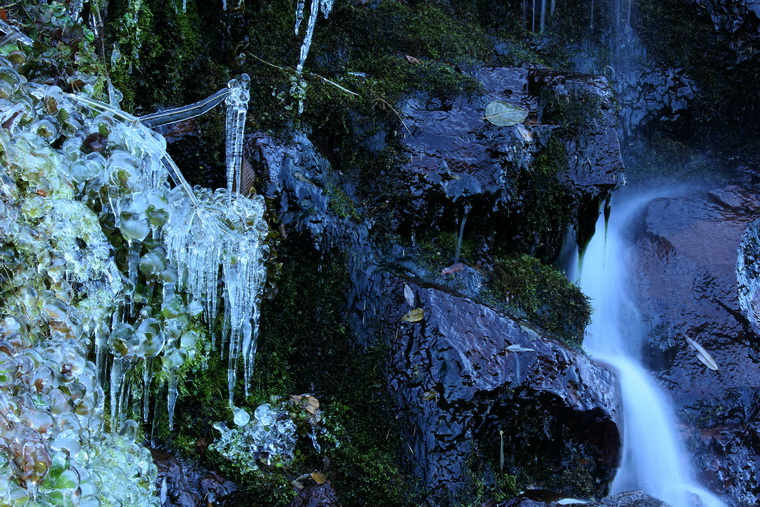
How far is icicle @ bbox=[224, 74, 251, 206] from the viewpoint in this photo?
3.66 m

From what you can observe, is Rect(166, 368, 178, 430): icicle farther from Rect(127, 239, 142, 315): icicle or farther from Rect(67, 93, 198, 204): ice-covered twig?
Rect(67, 93, 198, 204): ice-covered twig

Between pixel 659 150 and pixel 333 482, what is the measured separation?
5.17 m

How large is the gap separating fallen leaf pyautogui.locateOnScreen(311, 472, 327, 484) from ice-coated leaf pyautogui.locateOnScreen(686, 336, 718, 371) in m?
3.26

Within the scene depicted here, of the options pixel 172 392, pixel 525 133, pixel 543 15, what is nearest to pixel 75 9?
pixel 172 392

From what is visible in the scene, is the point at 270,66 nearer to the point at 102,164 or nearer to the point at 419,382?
the point at 102,164

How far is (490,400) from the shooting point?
3881 mm

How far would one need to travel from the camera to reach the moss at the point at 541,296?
4723 mm

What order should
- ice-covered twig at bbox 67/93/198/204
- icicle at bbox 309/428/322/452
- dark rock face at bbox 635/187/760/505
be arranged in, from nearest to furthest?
ice-covered twig at bbox 67/93/198/204 < icicle at bbox 309/428/322/452 < dark rock face at bbox 635/187/760/505

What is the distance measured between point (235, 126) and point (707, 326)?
13.3 feet

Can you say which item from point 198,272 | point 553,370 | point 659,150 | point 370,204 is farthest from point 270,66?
point 659,150

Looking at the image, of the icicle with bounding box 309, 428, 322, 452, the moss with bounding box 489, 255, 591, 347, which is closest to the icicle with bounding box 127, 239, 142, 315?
the icicle with bounding box 309, 428, 322, 452

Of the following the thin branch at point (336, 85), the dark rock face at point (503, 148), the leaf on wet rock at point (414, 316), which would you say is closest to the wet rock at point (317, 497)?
the leaf on wet rock at point (414, 316)

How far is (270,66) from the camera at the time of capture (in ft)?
16.0

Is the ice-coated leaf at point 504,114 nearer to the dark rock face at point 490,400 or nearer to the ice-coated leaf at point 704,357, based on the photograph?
the dark rock face at point 490,400
